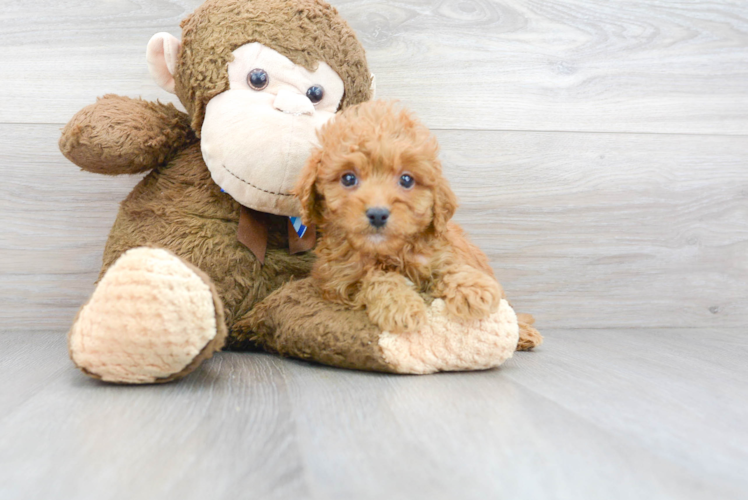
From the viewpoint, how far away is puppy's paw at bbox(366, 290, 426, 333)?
2.74 feet

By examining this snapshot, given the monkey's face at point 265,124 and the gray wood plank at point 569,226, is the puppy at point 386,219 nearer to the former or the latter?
the monkey's face at point 265,124

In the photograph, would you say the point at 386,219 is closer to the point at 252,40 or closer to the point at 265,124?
the point at 265,124

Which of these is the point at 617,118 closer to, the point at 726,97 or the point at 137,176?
the point at 726,97

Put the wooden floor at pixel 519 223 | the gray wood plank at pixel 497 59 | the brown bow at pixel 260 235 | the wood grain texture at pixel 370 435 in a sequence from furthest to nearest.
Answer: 1. the gray wood plank at pixel 497 59
2. the brown bow at pixel 260 235
3. the wooden floor at pixel 519 223
4. the wood grain texture at pixel 370 435

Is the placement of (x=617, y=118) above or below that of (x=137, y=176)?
above

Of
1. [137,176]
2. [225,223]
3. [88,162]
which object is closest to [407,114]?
[225,223]

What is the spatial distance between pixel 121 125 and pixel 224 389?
0.49 m

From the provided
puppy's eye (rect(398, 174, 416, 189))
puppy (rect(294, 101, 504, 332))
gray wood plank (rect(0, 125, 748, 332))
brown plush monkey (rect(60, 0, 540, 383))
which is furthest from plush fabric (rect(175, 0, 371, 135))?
gray wood plank (rect(0, 125, 748, 332))

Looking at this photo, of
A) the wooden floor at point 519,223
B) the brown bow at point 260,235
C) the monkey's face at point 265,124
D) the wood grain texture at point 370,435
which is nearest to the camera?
the wood grain texture at point 370,435

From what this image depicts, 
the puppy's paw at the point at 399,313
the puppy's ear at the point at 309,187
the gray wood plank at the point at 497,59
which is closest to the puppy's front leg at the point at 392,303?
the puppy's paw at the point at 399,313

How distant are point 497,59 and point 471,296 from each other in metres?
0.73

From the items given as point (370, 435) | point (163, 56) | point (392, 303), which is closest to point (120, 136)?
point (163, 56)

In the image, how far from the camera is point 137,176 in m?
1.26

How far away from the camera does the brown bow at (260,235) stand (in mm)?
1051
